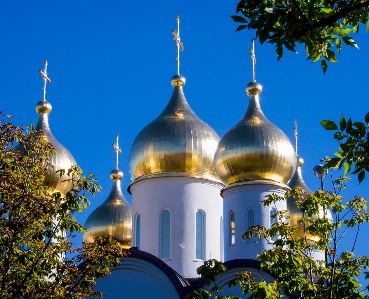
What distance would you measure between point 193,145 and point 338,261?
923 centimetres

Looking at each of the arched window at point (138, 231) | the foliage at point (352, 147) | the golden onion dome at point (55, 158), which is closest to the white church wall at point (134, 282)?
the arched window at point (138, 231)

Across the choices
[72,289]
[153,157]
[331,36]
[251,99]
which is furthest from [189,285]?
[331,36]

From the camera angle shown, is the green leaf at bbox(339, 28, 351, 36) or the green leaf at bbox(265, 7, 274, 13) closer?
the green leaf at bbox(265, 7, 274, 13)

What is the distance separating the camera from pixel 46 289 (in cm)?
1012

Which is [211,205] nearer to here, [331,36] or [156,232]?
[156,232]

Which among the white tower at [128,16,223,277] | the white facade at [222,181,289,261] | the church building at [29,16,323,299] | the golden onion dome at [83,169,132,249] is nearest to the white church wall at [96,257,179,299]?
the church building at [29,16,323,299]

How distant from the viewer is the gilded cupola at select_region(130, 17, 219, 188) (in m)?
20.5

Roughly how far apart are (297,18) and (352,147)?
102cm

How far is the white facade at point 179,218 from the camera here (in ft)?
65.5

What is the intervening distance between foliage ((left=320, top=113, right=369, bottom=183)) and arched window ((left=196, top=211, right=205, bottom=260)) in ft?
47.5

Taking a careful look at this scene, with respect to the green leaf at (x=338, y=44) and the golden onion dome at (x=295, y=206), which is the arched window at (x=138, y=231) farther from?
the green leaf at (x=338, y=44)

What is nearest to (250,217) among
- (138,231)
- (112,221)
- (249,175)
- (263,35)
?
(249,175)

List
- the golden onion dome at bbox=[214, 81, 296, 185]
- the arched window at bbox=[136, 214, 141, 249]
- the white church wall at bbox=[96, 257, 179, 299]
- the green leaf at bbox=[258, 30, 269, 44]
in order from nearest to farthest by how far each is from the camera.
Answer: the green leaf at bbox=[258, 30, 269, 44] < the white church wall at bbox=[96, 257, 179, 299] < the golden onion dome at bbox=[214, 81, 296, 185] < the arched window at bbox=[136, 214, 141, 249]

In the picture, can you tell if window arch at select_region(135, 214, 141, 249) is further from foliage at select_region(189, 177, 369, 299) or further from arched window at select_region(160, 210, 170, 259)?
foliage at select_region(189, 177, 369, 299)
